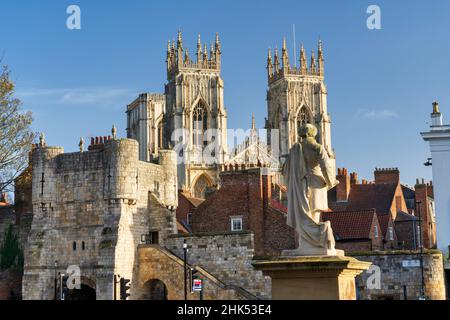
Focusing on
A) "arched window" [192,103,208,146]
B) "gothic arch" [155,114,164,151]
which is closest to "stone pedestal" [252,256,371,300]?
"gothic arch" [155,114,164,151]

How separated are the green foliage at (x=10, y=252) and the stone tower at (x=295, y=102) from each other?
2769 inches

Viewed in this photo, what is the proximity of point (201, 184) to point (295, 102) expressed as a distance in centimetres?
2393

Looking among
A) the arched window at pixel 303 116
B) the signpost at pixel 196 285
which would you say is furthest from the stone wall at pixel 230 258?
the arched window at pixel 303 116

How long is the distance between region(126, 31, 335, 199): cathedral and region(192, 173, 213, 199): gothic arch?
0.13m

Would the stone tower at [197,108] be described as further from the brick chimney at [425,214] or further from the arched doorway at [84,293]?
the arched doorway at [84,293]

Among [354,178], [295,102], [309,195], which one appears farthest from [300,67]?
[309,195]

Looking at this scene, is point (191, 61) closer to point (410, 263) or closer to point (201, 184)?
point (201, 184)

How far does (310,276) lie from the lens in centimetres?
1113

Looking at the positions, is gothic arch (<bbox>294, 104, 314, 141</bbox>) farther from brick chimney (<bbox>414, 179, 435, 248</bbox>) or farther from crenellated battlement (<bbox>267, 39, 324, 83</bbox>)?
brick chimney (<bbox>414, 179, 435, 248</bbox>)

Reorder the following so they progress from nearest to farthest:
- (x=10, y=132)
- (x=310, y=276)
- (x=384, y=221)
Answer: (x=310, y=276), (x=10, y=132), (x=384, y=221)

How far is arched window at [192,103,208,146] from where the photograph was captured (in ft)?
382
